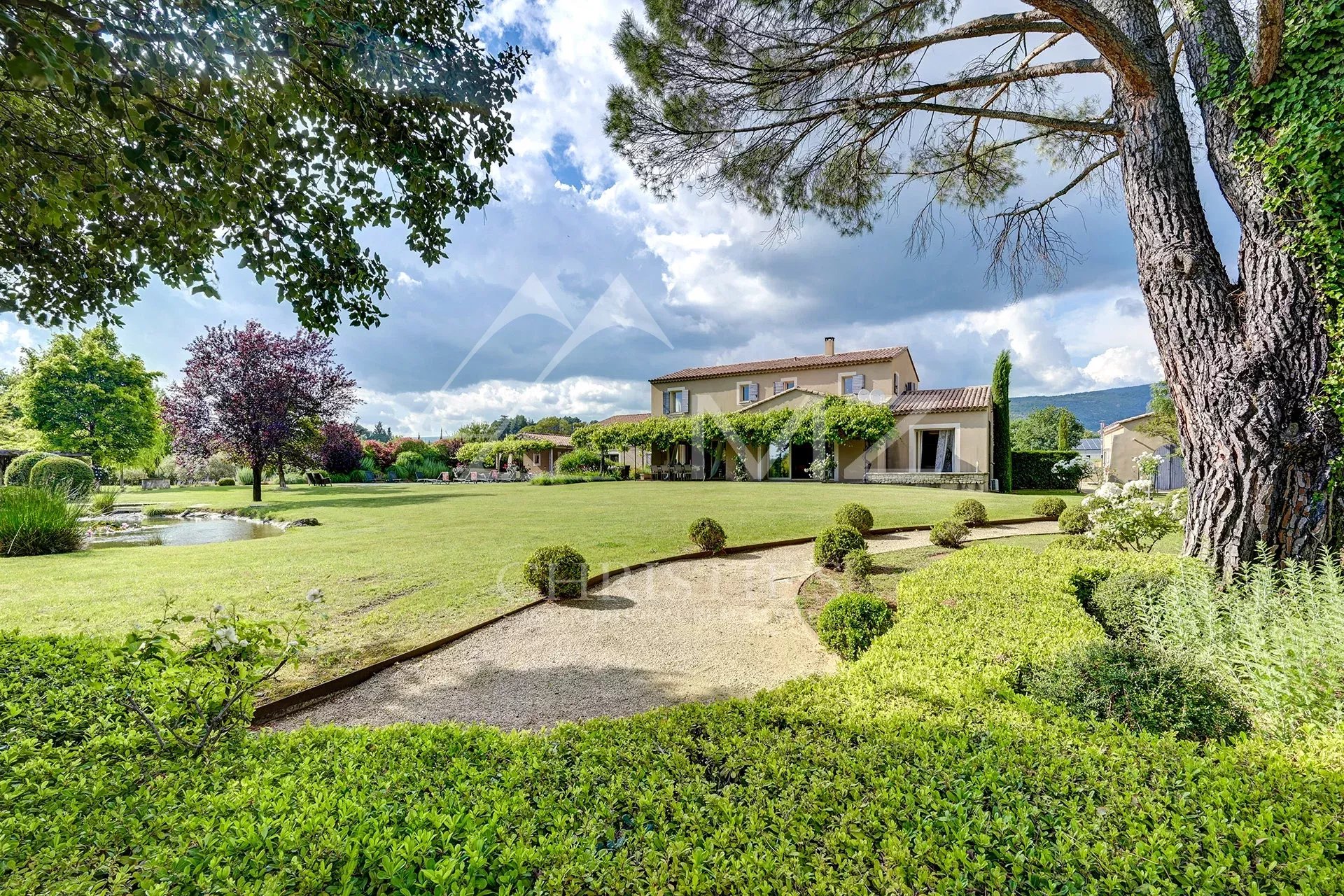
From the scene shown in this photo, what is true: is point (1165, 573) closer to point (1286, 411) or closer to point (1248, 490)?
point (1248, 490)

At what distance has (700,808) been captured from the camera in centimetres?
170

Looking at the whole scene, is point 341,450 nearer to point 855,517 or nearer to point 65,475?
point 65,475

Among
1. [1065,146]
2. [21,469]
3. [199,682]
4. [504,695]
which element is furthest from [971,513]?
[21,469]

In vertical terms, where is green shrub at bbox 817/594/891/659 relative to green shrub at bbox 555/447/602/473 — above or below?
below

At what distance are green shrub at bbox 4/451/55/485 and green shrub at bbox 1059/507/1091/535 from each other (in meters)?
24.0

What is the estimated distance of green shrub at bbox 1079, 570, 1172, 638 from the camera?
4.04 meters

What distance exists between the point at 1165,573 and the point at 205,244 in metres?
8.49

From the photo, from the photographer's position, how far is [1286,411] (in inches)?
160

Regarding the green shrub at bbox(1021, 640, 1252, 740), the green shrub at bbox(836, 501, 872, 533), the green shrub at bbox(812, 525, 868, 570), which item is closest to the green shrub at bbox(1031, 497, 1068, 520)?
the green shrub at bbox(836, 501, 872, 533)

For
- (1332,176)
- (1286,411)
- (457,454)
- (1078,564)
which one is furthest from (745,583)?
(457,454)

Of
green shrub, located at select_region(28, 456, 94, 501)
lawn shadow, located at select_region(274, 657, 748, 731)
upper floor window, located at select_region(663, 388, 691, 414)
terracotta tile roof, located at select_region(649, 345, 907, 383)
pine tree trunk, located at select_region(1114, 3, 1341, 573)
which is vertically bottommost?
lawn shadow, located at select_region(274, 657, 748, 731)

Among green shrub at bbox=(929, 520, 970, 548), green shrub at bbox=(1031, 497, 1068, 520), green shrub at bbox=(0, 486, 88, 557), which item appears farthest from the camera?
green shrub at bbox=(1031, 497, 1068, 520)

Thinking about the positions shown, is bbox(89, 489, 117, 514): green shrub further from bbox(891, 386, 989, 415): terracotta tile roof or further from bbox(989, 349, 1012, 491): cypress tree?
bbox(989, 349, 1012, 491): cypress tree

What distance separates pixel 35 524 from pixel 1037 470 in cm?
3093
